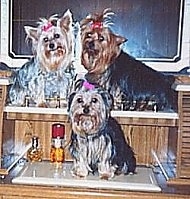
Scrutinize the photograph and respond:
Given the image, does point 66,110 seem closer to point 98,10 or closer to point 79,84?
point 79,84

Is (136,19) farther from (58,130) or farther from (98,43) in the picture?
(58,130)

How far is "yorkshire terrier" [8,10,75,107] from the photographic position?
2.00 m

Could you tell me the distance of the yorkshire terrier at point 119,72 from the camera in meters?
1.99

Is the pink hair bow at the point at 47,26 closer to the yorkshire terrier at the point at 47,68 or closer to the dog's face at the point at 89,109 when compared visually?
the yorkshire terrier at the point at 47,68

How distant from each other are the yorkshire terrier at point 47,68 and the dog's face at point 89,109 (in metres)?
0.10

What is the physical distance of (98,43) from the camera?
199cm

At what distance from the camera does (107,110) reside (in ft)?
6.34

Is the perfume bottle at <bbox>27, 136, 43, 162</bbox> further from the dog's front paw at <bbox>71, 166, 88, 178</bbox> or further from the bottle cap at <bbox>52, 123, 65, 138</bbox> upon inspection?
the dog's front paw at <bbox>71, 166, 88, 178</bbox>

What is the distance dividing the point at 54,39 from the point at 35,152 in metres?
0.53

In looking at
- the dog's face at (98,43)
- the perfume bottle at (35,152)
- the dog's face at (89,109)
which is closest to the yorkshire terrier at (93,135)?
the dog's face at (89,109)

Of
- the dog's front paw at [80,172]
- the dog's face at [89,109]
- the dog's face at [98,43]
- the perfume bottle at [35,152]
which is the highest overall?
the dog's face at [98,43]

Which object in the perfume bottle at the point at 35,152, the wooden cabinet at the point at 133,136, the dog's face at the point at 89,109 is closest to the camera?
the wooden cabinet at the point at 133,136

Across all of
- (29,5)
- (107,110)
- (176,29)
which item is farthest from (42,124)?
(176,29)

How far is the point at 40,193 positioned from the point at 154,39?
2.58 ft
